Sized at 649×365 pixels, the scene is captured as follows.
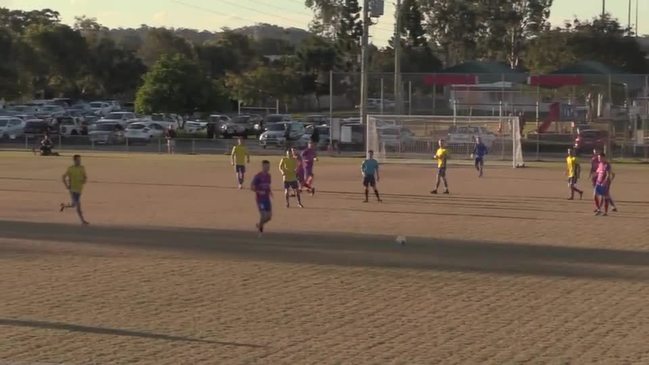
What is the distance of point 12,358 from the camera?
9094 millimetres

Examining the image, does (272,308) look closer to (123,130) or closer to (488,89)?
(488,89)

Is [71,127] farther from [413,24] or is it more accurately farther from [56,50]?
[413,24]

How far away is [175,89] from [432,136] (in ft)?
68.1

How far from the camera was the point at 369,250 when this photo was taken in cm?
1719

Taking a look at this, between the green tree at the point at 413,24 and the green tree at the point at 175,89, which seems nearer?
the green tree at the point at 175,89

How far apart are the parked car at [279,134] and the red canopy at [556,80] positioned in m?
13.2

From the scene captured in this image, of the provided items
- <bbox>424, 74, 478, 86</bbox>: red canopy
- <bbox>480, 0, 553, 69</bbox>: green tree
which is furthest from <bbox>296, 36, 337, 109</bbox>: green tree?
<bbox>424, 74, 478, 86</bbox>: red canopy

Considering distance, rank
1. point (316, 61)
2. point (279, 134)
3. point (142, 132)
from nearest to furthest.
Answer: point (279, 134)
point (142, 132)
point (316, 61)

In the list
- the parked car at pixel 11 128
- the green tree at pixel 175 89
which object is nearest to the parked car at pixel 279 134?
the green tree at pixel 175 89

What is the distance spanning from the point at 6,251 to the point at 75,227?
145 inches

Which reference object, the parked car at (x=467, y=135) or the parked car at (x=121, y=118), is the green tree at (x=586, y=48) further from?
the parked car at (x=467, y=135)

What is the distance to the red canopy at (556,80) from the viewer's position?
54531mm

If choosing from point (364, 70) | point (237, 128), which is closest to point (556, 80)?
point (364, 70)

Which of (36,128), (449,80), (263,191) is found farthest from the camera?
(36,128)
